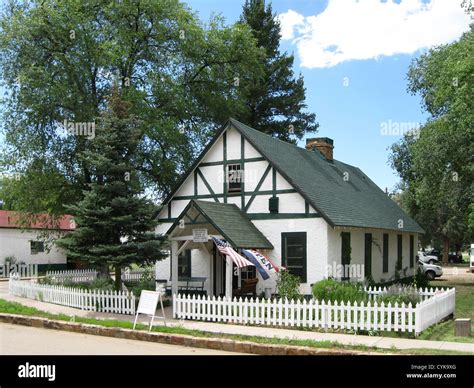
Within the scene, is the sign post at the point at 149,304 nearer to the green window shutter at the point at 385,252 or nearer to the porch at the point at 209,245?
the porch at the point at 209,245

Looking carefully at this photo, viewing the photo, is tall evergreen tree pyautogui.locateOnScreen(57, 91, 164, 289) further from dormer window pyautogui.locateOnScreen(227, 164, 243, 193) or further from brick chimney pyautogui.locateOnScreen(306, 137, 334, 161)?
brick chimney pyautogui.locateOnScreen(306, 137, 334, 161)

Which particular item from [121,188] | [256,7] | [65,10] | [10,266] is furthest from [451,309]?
[256,7]

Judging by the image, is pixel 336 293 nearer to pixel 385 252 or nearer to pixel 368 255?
pixel 368 255

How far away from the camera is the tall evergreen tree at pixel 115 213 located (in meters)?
17.2

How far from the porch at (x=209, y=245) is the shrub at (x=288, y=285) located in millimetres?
1236

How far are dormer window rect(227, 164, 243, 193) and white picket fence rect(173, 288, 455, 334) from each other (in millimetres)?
6459

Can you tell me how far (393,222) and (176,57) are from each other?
14579 mm

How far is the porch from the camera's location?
17203 mm

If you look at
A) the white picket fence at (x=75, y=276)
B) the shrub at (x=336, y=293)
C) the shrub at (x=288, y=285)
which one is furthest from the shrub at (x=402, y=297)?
the white picket fence at (x=75, y=276)

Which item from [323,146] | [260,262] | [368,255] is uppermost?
[323,146]

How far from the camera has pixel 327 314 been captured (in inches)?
535

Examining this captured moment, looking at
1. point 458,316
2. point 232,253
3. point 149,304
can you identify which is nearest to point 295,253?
point 232,253

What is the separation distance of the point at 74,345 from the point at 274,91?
37142 mm

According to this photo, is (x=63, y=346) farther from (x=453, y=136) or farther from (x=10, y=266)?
(x=10, y=266)
